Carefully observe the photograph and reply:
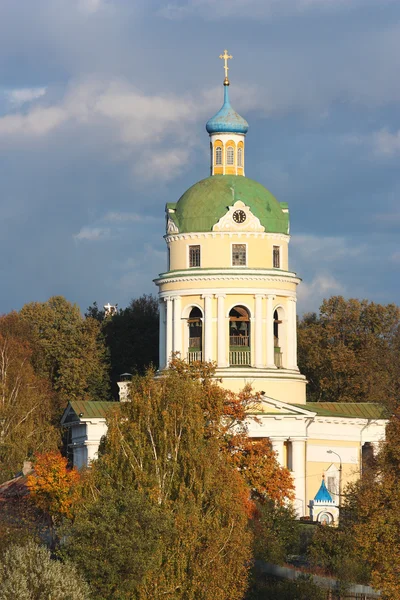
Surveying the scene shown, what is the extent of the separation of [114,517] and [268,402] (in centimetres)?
2053

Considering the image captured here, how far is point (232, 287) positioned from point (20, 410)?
10476 millimetres

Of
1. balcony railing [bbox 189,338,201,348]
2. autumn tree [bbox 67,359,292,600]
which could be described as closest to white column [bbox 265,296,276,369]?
balcony railing [bbox 189,338,201,348]

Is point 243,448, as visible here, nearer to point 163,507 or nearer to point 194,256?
point 194,256

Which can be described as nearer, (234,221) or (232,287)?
(232,287)

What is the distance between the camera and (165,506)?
5303cm

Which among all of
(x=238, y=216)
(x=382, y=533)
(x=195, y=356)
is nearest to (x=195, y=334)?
(x=195, y=356)

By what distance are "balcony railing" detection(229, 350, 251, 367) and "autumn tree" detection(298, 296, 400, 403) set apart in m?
10.2

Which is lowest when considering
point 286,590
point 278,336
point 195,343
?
point 286,590

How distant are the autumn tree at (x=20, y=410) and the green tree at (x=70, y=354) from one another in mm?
2415

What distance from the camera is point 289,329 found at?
7519cm

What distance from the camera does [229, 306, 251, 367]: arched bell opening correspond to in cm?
7388

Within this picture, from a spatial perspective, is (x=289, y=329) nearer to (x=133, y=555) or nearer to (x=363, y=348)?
(x=363, y=348)

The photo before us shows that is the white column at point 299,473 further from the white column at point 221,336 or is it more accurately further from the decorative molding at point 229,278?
the decorative molding at point 229,278

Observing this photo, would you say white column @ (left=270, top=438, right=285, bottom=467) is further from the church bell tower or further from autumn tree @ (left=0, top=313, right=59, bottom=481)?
autumn tree @ (left=0, top=313, right=59, bottom=481)
